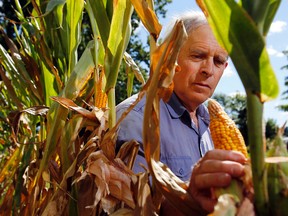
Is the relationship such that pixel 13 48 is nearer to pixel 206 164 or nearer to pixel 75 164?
pixel 75 164

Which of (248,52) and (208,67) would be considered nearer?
(248,52)

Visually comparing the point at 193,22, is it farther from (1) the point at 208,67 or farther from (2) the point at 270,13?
(2) the point at 270,13

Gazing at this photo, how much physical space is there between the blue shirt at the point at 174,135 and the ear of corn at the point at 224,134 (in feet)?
0.82

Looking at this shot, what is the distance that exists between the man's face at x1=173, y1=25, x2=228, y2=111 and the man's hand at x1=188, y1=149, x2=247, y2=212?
2.55 ft

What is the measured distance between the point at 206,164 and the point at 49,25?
43.4 inches

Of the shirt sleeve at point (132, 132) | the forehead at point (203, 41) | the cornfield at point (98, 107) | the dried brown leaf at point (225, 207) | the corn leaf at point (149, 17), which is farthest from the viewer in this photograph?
the forehead at point (203, 41)

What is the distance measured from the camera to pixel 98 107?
1.25m

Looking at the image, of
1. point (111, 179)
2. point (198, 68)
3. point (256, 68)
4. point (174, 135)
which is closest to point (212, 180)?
point (256, 68)

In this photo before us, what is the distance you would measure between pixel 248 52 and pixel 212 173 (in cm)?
17

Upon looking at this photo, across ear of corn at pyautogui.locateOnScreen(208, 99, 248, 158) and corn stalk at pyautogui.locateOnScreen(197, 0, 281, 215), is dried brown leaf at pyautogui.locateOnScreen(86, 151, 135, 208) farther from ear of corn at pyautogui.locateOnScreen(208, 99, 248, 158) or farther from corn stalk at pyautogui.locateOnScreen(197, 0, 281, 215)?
corn stalk at pyautogui.locateOnScreen(197, 0, 281, 215)

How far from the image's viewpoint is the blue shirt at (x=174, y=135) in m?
1.19

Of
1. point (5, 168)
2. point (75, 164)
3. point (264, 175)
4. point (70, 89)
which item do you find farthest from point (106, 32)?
point (5, 168)

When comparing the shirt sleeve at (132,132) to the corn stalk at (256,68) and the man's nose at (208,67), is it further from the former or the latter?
the corn stalk at (256,68)

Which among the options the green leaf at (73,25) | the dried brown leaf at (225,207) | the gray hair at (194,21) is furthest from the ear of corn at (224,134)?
the green leaf at (73,25)
